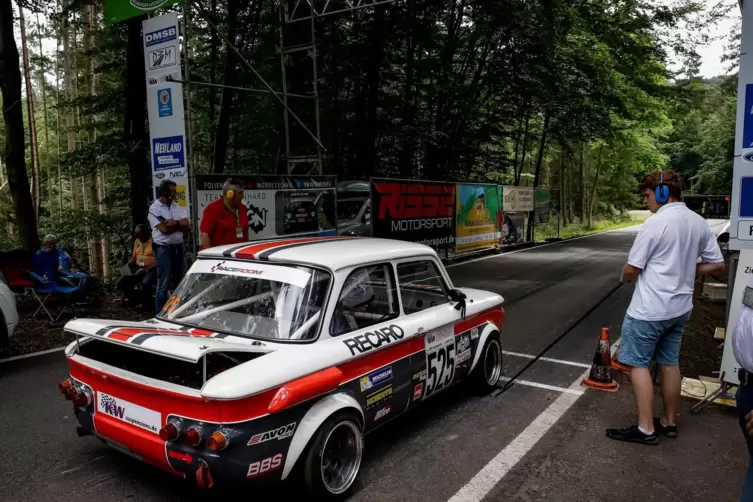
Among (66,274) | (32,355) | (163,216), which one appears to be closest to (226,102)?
(66,274)

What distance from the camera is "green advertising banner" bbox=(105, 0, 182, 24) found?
7.86 m

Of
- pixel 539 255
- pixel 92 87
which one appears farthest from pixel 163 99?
pixel 92 87

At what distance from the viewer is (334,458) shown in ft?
10.4

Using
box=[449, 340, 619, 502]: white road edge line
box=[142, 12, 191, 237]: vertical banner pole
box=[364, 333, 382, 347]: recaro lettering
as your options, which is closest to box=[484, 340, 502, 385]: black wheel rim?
box=[449, 340, 619, 502]: white road edge line

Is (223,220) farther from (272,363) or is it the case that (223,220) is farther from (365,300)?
(272,363)

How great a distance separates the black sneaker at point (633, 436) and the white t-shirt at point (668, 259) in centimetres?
92

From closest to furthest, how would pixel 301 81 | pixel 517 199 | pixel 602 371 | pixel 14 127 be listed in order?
1. pixel 602 371
2. pixel 14 127
3. pixel 301 81
4. pixel 517 199

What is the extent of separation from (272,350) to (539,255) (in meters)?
16.2

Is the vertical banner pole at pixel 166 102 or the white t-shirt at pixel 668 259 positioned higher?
the vertical banner pole at pixel 166 102

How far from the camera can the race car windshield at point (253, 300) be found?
10.7ft

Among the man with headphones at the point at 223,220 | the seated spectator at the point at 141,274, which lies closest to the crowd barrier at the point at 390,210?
the seated spectator at the point at 141,274

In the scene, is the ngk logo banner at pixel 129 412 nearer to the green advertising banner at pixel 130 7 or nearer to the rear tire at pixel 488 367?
the rear tire at pixel 488 367

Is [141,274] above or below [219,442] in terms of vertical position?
below

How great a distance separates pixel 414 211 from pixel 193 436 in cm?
1143
